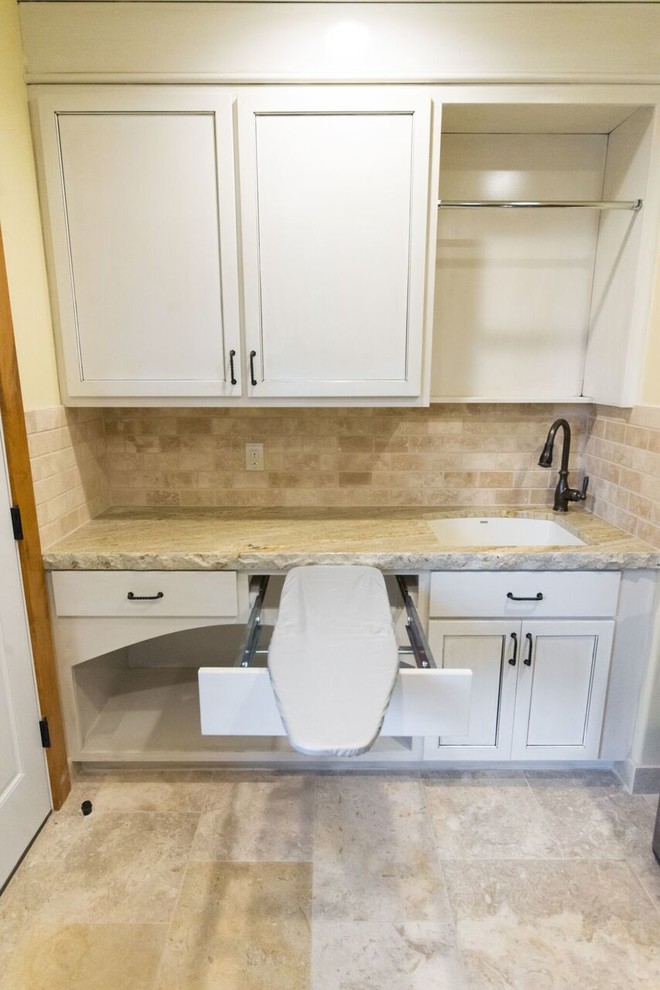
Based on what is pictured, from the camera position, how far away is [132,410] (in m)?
2.10

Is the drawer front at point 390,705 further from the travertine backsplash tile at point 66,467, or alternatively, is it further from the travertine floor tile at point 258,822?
the travertine backsplash tile at point 66,467

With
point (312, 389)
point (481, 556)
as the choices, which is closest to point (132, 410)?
point (312, 389)

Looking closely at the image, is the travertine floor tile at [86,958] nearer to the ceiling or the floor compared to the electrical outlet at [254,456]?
nearer to the floor

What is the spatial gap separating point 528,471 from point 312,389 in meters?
1.02

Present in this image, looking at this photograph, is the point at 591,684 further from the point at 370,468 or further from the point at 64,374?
the point at 64,374

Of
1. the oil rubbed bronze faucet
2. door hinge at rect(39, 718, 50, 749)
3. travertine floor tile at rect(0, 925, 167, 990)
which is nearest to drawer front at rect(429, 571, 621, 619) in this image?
the oil rubbed bronze faucet

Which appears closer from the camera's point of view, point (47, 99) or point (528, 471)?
point (47, 99)

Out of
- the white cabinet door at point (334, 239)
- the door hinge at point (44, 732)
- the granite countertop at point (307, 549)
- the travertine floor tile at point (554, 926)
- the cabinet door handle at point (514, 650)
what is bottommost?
the travertine floor tile at point (554, 926)

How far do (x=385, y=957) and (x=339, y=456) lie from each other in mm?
1575

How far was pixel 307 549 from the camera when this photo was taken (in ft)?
5.52

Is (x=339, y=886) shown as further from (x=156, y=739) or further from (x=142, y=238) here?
(x=142, y=238)

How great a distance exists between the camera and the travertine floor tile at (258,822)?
5.18 ft

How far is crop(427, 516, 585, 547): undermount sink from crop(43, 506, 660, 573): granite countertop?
0.14m

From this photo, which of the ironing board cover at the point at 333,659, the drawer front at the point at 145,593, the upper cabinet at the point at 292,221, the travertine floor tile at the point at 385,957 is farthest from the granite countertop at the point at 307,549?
the travertine floor tile at the point at 385,957
